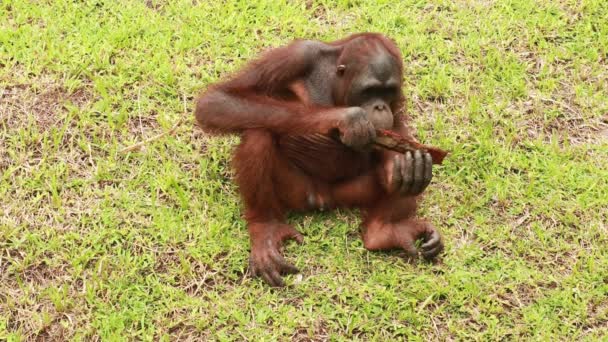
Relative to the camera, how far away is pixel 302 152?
4.09 metres

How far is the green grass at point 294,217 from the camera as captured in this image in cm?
371

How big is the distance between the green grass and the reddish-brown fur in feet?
0.37

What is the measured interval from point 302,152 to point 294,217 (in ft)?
1.06

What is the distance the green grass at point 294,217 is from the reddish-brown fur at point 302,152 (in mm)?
112

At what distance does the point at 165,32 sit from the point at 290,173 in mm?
1499

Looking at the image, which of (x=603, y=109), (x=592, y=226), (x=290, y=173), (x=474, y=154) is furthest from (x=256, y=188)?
(x=603, y=109)

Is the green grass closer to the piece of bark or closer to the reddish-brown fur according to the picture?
the reddish-brown fur

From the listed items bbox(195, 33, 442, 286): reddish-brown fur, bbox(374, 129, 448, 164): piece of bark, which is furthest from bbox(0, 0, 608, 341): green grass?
bbox(374, 129, 448, 164): piece of bark

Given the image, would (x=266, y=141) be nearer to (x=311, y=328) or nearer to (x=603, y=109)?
(x=311, y=328)

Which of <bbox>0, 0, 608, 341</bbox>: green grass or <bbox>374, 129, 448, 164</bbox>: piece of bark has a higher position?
<bbox>374, 129, 448, 164</bbox>: piece of bark

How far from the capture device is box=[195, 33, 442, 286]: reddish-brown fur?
12.7 feet

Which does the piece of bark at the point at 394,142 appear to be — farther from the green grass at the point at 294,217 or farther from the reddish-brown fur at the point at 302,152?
the green grass at the point at 294,217

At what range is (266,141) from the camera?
386 cm

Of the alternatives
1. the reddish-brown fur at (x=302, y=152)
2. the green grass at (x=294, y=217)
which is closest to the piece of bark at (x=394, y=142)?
the reddish-brown fur at (x=302, y=152)
